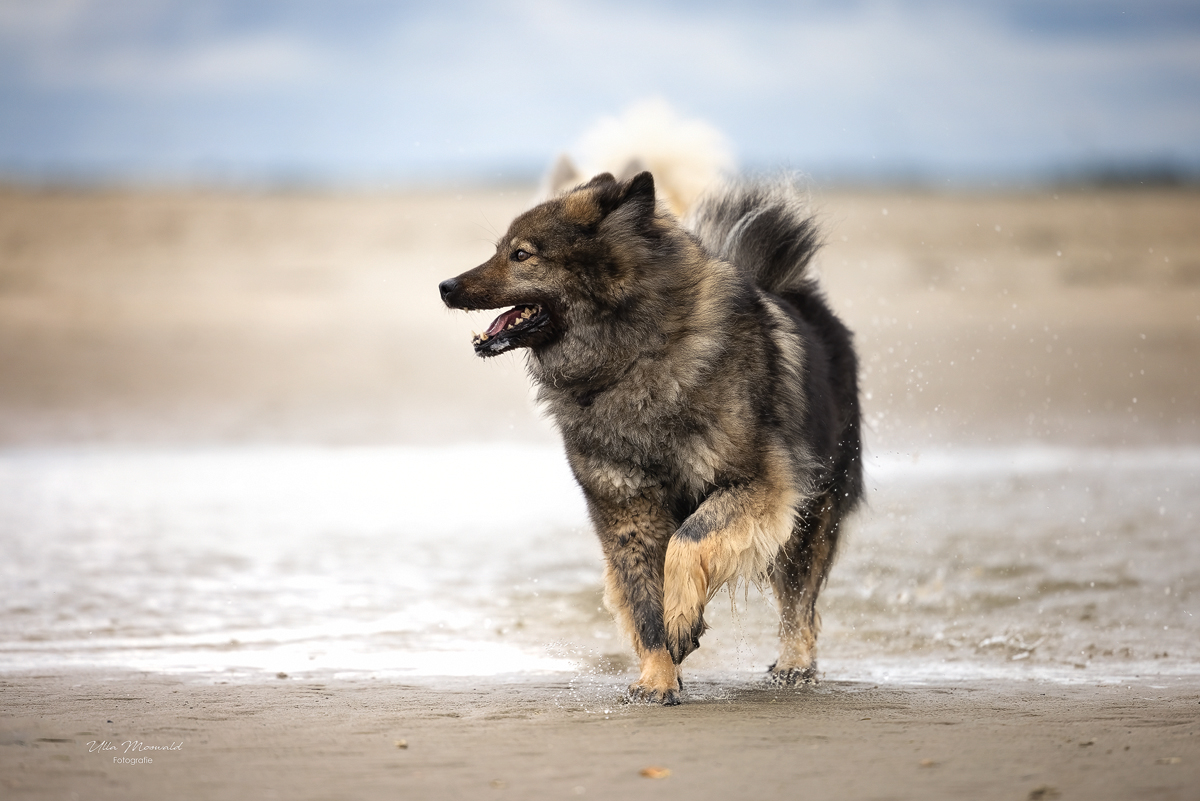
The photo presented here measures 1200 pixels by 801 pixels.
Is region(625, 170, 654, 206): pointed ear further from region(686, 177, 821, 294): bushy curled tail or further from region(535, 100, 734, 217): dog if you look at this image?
region(535, 100, 734, 217): dog

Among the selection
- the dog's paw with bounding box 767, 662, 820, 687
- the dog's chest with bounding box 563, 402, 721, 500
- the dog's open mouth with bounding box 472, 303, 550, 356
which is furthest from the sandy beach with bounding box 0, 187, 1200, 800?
the dog's open mouth with bounding box 472, 303, 550, 356

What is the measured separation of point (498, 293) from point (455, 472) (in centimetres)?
603

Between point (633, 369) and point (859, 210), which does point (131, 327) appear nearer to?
point (633, 369)

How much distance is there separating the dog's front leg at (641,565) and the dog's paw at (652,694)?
1 cm

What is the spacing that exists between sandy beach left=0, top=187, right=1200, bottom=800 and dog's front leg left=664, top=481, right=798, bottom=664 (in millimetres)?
324

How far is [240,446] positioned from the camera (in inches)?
442

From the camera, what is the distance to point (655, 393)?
13.2 ft

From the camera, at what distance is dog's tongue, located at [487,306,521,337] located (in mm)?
4133

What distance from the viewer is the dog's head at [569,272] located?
409cm

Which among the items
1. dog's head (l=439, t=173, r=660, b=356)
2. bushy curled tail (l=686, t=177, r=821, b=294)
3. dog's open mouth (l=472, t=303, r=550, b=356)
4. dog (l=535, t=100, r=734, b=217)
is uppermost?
dog (l=535, t=100, r=734, b=217)

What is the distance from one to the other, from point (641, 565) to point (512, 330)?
3.14ft

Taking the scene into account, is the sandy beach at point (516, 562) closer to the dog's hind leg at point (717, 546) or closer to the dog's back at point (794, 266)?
the dog's hind leg at point (717, 546)

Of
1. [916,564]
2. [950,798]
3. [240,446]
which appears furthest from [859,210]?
[950,798]

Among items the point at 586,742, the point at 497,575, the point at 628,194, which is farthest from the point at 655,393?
the point at 497,575
